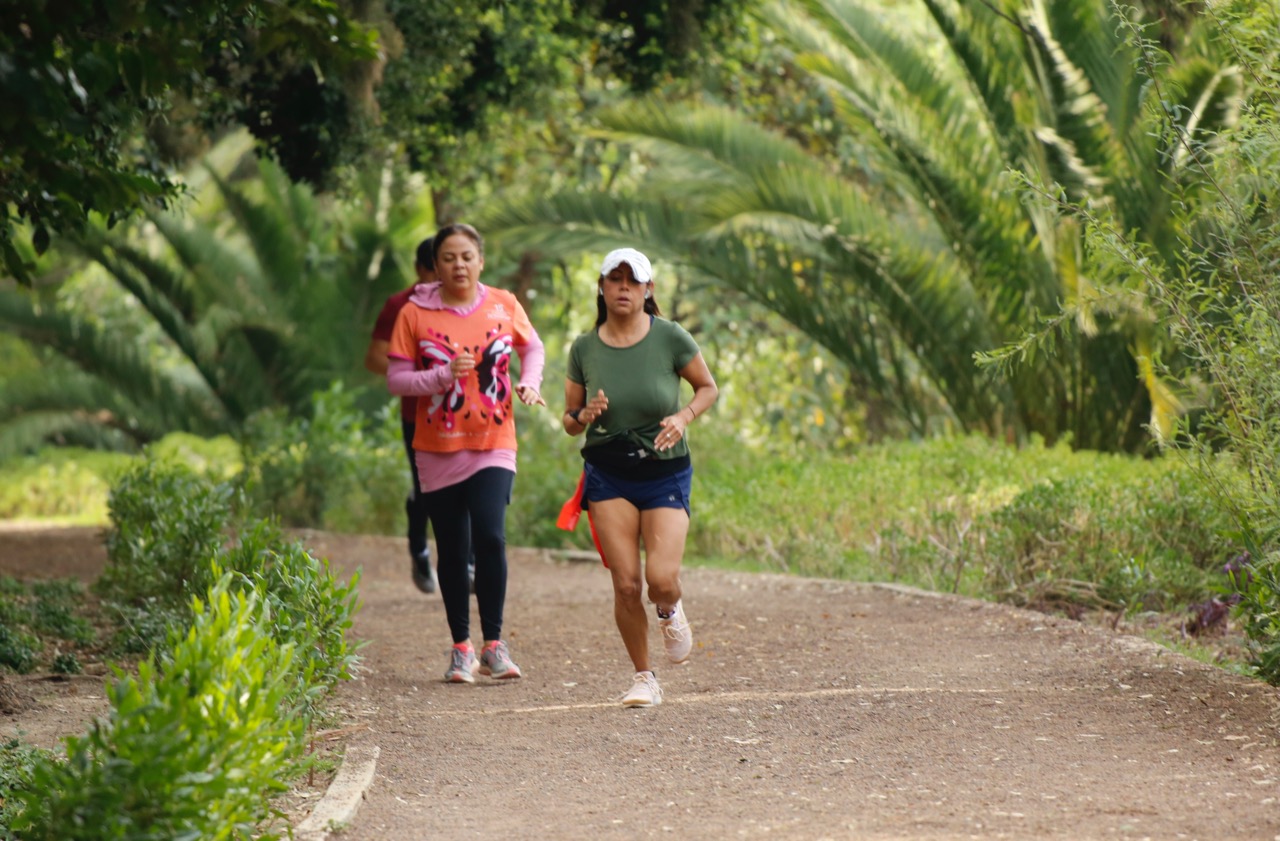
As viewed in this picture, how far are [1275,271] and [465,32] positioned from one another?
536 cm

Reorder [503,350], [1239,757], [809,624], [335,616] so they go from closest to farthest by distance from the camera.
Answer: [1239,757], [335,616], [503,350], [809,624]

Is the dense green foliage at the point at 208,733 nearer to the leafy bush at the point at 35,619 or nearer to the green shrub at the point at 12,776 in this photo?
the green shrub at the point at 12,776

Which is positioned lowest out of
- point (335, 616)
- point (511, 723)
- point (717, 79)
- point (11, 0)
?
point (511, 723)

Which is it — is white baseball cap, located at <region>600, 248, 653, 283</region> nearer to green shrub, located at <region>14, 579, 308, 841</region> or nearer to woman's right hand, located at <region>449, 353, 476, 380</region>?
woman's right hand, located at <region>449, 353, 476, 380</region>

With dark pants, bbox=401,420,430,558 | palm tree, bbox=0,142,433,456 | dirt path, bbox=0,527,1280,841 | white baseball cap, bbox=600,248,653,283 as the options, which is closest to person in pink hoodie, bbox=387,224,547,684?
dirt path, bbox=0,527,1280,841

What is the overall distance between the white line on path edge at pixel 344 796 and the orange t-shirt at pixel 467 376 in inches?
59.7

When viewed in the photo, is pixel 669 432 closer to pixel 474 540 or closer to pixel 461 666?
pixel 474 540

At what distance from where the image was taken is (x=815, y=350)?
50.6ft

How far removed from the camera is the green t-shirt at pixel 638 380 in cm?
551

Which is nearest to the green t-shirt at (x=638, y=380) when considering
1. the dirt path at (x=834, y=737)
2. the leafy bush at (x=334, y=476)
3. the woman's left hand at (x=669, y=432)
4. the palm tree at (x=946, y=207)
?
the woman's left hand at (x=669, y=432)

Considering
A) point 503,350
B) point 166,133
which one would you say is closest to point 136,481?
point 166,133

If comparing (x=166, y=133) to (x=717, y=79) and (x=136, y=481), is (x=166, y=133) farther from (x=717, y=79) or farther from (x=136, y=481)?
(x=717, y=79)

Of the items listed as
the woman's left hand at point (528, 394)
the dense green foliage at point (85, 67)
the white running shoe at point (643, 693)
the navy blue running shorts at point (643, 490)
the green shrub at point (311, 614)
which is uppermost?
the dense green foliage at point (85, 67)

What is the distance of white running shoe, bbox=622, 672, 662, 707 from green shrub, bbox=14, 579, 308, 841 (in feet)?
6.48
